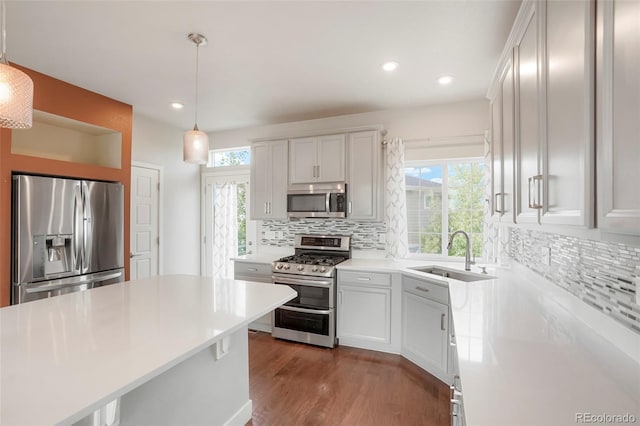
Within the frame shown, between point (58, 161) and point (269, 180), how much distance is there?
6.78 feet

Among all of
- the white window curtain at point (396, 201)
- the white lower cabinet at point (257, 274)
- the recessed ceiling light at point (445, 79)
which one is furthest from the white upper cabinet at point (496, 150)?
the white lower cabinet at point (257, 274)

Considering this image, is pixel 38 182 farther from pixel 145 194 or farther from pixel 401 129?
pixel 401 129

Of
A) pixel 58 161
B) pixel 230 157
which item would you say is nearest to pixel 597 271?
pixel 58 161

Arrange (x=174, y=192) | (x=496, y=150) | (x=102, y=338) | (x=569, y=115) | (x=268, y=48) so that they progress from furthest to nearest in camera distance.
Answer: (x=174, y=192), (x=268, y=48), (x=496, y=150), (x=102, y=338), (x=569, y=115)

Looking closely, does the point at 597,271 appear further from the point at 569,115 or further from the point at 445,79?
the point at 445,79

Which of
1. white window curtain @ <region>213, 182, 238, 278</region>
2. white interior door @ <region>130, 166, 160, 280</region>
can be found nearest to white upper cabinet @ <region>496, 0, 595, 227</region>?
white window curtain @ <region>213, 182, 238, 278</region>

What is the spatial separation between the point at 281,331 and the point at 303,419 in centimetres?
131

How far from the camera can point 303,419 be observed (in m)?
2.07

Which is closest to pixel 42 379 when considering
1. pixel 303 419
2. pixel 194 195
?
pixel 303 419

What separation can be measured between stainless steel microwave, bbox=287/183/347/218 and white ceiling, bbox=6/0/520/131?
0.97 meters

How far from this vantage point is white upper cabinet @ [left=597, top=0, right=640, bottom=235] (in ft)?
2.28

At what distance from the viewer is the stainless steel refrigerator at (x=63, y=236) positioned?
2.46m

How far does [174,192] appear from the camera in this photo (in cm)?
432

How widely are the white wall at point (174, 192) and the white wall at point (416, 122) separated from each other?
134 centimetres
